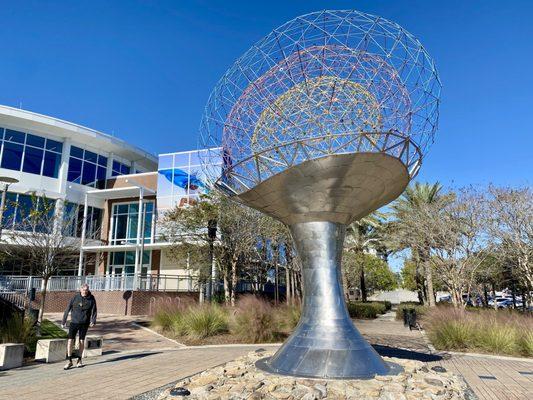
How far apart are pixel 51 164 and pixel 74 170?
182 cm

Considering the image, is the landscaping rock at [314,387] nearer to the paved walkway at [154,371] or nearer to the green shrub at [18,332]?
the paved walkway at [154,371]

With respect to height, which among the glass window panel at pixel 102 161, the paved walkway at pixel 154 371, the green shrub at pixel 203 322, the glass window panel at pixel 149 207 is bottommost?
the paved walkway at pixel 154 371

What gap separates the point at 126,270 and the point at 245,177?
29480mm

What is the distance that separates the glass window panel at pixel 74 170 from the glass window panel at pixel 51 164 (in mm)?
910

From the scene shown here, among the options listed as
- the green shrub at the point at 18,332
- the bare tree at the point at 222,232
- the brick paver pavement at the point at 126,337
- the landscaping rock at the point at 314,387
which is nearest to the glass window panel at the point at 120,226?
the bare tree at the point at 222,232

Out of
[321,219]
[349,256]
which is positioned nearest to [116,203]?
[349,256]

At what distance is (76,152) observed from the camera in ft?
117

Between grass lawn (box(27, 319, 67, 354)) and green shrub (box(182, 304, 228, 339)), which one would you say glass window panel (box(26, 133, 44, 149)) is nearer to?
grass lawn (box(27, 319, 67, 354))

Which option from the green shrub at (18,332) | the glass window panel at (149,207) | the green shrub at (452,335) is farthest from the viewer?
the glass window panel at (149,207)

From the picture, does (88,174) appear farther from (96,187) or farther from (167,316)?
(167,316)

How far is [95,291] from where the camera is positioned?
24469mm

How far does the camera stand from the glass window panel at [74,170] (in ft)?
114

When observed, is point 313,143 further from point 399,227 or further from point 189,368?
point 399,227

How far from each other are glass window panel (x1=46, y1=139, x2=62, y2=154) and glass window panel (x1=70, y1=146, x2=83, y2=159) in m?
0.84
